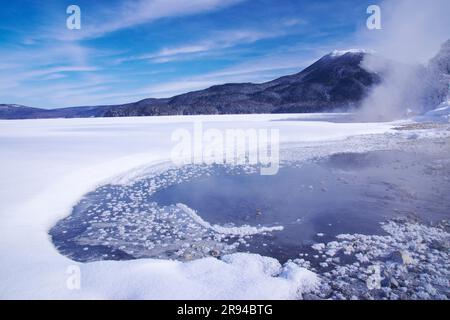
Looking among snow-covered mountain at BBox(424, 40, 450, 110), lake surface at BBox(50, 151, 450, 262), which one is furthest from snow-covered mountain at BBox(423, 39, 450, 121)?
lake surface at BBox(50, 151, 450, 262)

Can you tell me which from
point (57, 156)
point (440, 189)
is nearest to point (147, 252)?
point (440, 189)

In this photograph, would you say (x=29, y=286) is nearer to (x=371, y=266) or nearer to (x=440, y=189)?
(x=371, y=266)

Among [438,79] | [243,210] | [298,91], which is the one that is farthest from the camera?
[298,91]

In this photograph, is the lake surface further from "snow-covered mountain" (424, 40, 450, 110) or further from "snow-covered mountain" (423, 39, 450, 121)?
"snow-covered mountain" (424, 40, 450, 110)

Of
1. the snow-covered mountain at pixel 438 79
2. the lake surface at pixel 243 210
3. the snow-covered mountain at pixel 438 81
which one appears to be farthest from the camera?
the snow-covered mountain at pixel 438 79

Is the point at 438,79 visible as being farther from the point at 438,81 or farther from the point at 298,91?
the point at 298,91

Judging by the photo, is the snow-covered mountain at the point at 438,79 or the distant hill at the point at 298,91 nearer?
the snow-covered mountain at the point at 438,79

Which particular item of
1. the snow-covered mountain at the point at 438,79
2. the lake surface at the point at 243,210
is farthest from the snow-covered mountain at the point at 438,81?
the lake surface at the point at 243,210

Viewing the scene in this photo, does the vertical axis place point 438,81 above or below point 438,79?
below

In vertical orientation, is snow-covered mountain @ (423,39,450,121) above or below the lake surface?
above

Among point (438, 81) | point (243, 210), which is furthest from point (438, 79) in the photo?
point (243, 210)

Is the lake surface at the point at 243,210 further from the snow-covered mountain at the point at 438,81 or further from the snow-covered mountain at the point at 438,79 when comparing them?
the snow-covered mountain at the point at 438,79
